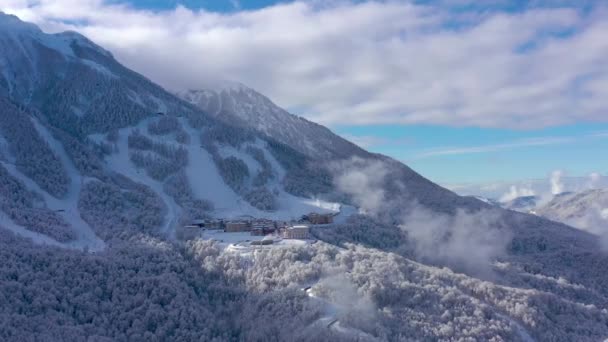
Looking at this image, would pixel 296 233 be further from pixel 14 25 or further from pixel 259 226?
pixel 14 25

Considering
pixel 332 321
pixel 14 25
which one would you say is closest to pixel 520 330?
pixel 332 321

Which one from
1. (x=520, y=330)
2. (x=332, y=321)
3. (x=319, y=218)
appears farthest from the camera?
(x=319, y=218)

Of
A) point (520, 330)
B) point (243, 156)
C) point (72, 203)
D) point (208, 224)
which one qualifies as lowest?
point (520, 330)

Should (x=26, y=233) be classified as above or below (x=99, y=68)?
below

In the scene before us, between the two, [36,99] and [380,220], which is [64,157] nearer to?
[36,99]

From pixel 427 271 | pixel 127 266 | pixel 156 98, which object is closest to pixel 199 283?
pixel 127 266

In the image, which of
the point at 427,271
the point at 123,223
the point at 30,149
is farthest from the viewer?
the point at 30,149

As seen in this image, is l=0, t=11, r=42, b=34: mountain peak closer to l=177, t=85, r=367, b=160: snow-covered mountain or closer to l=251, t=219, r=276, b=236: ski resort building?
l=177, t=85, r=367, b=160: snow-covered mountain
